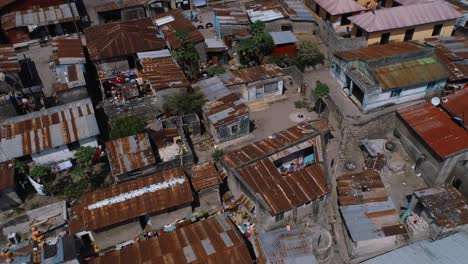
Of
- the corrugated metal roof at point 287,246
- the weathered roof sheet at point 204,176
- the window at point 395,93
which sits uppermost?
the window at point 395,93

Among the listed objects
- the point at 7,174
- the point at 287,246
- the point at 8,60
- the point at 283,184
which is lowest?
the point at 287,246

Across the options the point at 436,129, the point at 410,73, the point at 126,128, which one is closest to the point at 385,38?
the point at 410,73

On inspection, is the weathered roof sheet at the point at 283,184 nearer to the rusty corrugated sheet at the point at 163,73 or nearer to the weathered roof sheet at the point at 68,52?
the rusty corrugated sheet at the point at 163,73

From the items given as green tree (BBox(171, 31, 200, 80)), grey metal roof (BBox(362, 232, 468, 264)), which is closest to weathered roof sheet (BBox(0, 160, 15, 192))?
green tree (BBox(171, 31, 200, 80))

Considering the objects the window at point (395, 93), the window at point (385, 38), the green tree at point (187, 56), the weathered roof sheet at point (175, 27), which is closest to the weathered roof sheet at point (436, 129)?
the window at point (395, 93)

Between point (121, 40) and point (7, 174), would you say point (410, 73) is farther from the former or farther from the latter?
point (7, 174)

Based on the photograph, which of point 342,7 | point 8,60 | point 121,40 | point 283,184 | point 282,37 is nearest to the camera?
point 283,184

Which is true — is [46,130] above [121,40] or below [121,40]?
below
